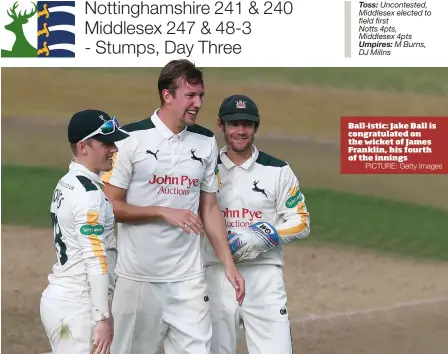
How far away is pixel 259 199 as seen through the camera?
18.0 feet

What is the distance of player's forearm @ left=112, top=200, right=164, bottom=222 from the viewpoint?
496 cm

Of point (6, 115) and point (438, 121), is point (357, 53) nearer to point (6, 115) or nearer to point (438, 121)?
point (438, 121)

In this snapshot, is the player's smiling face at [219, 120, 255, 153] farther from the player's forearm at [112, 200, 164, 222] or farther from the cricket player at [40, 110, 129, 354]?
Result: the cricket player at [40, 110, 129, 354]

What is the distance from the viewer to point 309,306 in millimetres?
8586

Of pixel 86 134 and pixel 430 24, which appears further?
pixel 430 24

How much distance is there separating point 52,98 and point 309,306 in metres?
2.84

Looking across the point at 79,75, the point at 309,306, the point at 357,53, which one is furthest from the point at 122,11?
the point at 309,306

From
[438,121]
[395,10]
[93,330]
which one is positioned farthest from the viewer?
[438,121]

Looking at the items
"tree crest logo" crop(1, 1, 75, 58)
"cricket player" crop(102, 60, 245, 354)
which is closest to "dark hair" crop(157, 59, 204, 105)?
"cricket player" crop(102, 60, 245, 354)

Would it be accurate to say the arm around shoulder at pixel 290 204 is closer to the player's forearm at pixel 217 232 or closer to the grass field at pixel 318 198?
the player's forearm at pixel 217 232

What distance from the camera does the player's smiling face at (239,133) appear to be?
5363 mm

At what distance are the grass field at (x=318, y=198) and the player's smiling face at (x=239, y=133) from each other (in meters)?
2.63

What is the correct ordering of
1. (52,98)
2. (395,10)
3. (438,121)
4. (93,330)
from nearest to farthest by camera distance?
(93,330) → (395,10) → (438,121) → (52,98)
